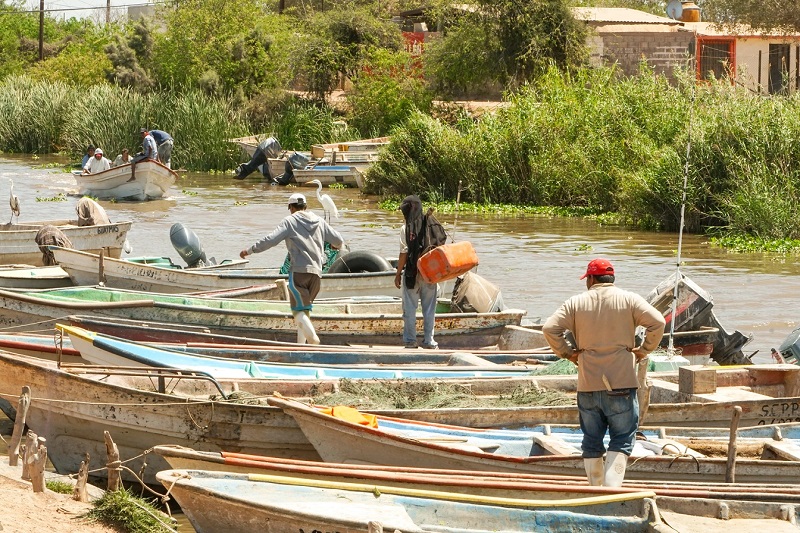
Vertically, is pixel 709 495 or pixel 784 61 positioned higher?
pixel 784 61

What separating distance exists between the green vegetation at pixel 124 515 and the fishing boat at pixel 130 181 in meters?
25.5

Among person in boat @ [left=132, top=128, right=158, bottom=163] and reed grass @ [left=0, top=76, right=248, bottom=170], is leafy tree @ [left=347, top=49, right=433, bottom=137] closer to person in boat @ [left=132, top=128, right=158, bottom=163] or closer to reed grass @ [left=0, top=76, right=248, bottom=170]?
reed grass @ [left=0, top=76, right=248, bottom=170]

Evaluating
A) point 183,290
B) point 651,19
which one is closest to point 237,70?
point 651,19

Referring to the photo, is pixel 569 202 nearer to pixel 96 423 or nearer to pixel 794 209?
pixel 794 209

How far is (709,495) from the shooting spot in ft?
23.3

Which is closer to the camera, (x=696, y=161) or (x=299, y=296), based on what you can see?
(x=299, y=296)

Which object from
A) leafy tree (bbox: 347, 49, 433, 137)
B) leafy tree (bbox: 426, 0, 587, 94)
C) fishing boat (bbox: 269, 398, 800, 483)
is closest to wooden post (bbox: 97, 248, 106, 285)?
→ fishing boat (bbox: 269, 398, 800, 483)

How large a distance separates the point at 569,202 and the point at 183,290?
1693 cm

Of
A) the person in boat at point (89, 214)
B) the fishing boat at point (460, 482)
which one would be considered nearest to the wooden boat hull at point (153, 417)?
the fishing boat at point (460, 482)

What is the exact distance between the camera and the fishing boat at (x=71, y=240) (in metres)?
19.0

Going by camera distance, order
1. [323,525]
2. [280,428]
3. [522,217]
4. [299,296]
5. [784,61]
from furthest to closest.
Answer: [784,61] → [522,217] → [299,296] → [280,428] → [323,525]

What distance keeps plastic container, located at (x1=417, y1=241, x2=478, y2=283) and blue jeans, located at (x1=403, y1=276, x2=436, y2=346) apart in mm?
302

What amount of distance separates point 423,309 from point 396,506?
584cm

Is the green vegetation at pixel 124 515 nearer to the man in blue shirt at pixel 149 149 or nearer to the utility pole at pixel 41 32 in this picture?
the man in blue shirt at pixel 149 149
